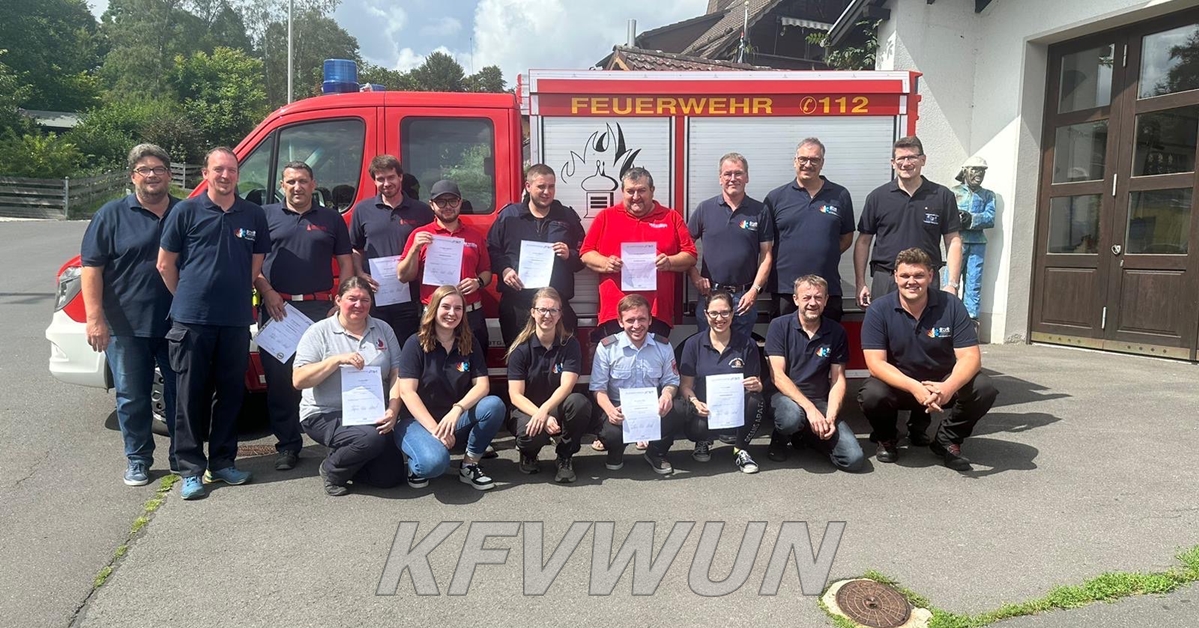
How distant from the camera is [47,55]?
43.1 m

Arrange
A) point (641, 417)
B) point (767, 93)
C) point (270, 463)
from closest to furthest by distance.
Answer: point (641, 417)
point (270, 463)
point (767, 93)

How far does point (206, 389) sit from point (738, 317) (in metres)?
3.27

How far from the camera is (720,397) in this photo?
4508 mm

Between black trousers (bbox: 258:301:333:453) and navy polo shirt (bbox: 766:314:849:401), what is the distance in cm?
294

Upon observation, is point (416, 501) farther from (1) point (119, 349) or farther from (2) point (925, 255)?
(2) point (925, 255)

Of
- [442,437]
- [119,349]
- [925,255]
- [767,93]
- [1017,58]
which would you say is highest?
[1017,58]

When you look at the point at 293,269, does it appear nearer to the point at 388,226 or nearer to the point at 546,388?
the point at 388,226

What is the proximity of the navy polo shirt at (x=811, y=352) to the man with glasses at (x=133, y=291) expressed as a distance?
3708 mm

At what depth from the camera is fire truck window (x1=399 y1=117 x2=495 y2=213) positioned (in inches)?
207

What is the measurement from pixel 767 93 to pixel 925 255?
1.66 meters

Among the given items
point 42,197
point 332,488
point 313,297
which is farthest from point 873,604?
point 42,197

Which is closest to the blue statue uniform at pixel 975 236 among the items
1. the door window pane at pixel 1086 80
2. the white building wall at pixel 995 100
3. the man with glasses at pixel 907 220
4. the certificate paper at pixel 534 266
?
the white building wall at pixel 995 100

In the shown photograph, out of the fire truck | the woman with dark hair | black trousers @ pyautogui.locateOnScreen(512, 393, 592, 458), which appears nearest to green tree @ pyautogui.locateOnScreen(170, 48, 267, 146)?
the fire truck

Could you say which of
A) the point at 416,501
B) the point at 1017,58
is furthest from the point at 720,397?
the point at 1017,58
